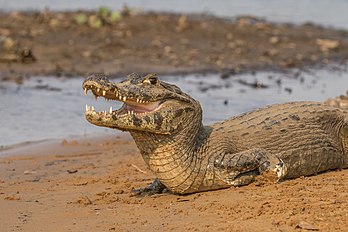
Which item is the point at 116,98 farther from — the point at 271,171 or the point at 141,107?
the point at 271,171

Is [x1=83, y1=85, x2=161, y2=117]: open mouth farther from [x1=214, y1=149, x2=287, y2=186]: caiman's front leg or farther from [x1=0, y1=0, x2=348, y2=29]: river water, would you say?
[x1=0, y1=0, x2=348, y2=29]: river water

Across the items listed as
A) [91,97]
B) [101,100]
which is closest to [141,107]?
[101,100]

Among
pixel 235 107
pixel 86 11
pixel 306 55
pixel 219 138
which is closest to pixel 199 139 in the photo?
pixel 219 138

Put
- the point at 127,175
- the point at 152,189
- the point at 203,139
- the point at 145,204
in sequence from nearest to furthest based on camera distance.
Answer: the point at 145,204, the point at 203,139, the point at 152,189, the point at 127,175

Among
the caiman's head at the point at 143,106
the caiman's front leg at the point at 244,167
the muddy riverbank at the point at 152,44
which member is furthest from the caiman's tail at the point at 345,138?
the muddy riverbank at the point at 152,44

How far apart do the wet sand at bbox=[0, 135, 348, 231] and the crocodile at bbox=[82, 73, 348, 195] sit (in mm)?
130

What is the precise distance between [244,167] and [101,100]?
18.0ft

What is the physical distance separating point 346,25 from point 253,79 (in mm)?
7779

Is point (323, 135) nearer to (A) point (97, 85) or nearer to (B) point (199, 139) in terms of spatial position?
(B) point (199, 139)

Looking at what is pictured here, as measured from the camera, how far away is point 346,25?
20.5m

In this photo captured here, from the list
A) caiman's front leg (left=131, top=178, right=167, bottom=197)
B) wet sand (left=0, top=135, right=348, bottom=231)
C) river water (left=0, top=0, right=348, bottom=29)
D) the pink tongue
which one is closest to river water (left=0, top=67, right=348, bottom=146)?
wet sand (left=0, top=135, right=348, bottom=231)

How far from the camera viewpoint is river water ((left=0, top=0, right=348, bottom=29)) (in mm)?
21547

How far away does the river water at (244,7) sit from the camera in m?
21.5

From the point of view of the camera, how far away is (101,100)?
11.5m
